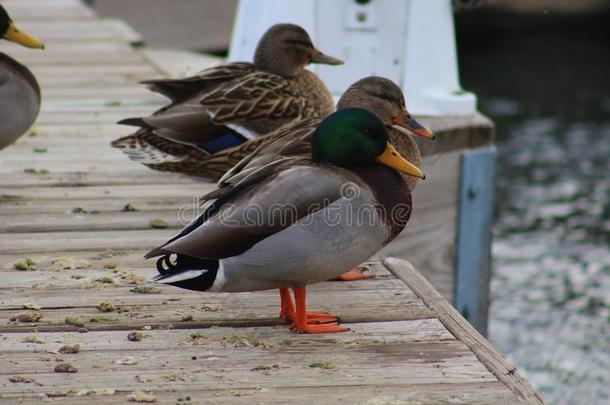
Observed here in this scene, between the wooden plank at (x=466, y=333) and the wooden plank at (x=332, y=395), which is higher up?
the wooden plank at (x=332, y=395)

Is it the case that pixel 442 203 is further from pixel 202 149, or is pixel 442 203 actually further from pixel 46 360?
pixel 46 360

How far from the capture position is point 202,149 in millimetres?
4789

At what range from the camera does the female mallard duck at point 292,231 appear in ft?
10.3

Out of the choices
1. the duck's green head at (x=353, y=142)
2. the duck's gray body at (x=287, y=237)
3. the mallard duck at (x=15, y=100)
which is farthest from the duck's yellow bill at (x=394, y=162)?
the mallard duck at (x=15, y=100)

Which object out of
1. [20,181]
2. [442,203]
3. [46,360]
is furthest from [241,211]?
[442,203]

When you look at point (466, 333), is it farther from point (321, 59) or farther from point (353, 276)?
point (321, 59)

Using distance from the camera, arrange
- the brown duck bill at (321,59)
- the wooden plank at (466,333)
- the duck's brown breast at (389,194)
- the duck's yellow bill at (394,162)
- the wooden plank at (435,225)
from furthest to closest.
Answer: the wooden plank at (435,225) < the brown duck bill at (321,59) < the duck's yellow bill at (394,162) < the duck's brown breast at (389,194) < the wooden plank at (466,333)

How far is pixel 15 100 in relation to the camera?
4.93 meters

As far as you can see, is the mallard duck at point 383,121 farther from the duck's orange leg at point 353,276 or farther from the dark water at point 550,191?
the dark water at point 550,191

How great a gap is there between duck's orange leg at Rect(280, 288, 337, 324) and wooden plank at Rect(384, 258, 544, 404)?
1.08 ft

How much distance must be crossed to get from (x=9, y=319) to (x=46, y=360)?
0.36 metres

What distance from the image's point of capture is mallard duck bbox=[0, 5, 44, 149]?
4852mm

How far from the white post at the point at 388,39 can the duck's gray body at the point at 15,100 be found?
4.99 ft

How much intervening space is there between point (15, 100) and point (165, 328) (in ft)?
6.50
